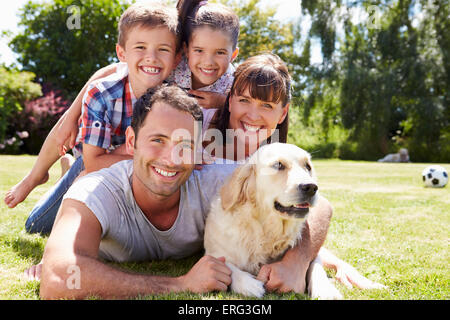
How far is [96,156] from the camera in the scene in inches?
144

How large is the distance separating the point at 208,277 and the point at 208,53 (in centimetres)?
214

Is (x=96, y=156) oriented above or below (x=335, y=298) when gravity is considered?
above

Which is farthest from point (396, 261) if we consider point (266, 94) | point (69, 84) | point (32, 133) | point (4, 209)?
point (69, 84)

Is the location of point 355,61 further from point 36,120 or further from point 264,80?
point 264,80

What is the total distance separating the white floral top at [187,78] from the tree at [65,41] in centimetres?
2199

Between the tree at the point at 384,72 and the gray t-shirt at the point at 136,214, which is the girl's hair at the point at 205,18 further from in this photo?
the tree at the point at 384,72

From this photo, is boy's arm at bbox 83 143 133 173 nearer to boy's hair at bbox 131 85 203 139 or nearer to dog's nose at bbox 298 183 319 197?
boy's hair at bbox 131 85 203 139

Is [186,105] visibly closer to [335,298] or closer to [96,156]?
[96,156]

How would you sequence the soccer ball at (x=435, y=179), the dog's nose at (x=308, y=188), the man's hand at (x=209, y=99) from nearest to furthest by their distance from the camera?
the dog's nose at (x=308, y=188)
the man's hand at (x=209, y=99)
the soccer ball at (x=435, y=179)

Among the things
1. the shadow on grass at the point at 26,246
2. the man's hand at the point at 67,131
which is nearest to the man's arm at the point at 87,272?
the shadow on grass at the point at 26,246

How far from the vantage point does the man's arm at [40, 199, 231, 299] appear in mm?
2293

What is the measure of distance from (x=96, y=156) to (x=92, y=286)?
1.60m

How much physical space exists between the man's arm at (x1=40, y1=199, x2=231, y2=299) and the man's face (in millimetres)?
494

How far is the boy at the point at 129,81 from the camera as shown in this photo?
3.62 m
